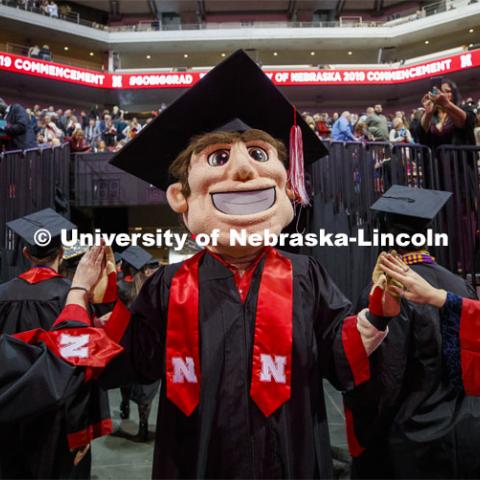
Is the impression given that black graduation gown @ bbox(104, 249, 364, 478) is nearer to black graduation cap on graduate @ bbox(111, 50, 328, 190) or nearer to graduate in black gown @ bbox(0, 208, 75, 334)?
black graduation cap on graduate @ bbox(111, 50, 328, 190)

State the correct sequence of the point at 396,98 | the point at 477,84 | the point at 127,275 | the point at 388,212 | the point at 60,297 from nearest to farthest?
the point at 388,212
the point at 60,297
the point at 127,275
the point at 477,84
the point at 396,98

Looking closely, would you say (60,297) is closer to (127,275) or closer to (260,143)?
(260,143)

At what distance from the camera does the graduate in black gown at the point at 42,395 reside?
4.95ft

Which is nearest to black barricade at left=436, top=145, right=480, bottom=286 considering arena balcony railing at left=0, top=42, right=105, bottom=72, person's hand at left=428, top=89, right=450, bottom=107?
person's hand at left=428, top=89, right=450, bottom=107

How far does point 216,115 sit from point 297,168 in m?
0.38

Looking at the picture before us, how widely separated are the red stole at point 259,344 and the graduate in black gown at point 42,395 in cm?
35

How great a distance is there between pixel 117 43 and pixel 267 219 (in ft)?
81.5

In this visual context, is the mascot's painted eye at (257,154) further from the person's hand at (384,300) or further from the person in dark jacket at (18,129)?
the person in dark jacket at (18,129)

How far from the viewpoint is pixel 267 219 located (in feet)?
5.31

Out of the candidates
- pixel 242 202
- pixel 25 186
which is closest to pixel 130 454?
pixel 242 202

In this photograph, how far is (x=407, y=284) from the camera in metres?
1.43

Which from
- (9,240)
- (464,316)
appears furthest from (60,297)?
(9,240)

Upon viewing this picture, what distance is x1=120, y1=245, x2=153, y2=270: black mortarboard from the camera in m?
4.78

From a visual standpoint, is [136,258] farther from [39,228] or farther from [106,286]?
[106,286]
